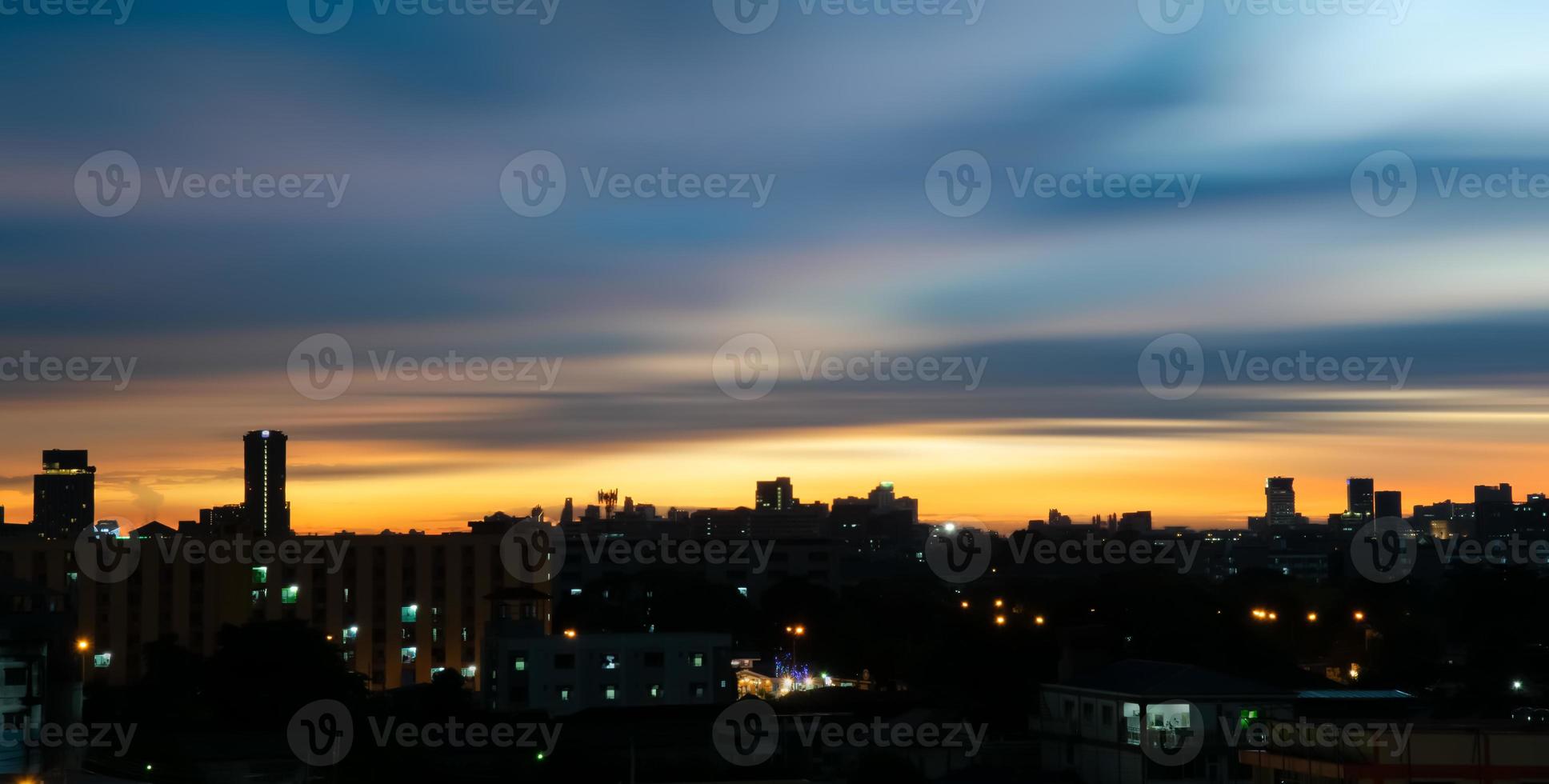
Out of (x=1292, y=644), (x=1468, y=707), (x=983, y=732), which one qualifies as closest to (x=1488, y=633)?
(x=1292, y=644)

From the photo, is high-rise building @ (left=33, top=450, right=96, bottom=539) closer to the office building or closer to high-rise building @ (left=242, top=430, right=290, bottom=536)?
high-rise building @ (left=242, top=430, right=290, bottom=536)

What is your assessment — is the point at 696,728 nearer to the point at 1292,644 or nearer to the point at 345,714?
the point at 345,714

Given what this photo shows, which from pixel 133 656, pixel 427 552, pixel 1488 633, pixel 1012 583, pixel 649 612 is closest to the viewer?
pixel 1488 633

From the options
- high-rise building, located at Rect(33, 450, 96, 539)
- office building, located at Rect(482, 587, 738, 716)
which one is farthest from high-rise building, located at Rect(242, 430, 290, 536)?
office building, located at Rect(482, 587, 738, 716)

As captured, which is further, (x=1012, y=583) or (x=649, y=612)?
(x=1012, y=583)

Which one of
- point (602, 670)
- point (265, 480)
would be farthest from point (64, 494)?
point (602, 670)

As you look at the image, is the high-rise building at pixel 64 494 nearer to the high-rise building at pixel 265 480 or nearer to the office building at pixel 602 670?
the high-rise building at pixel 265 480
